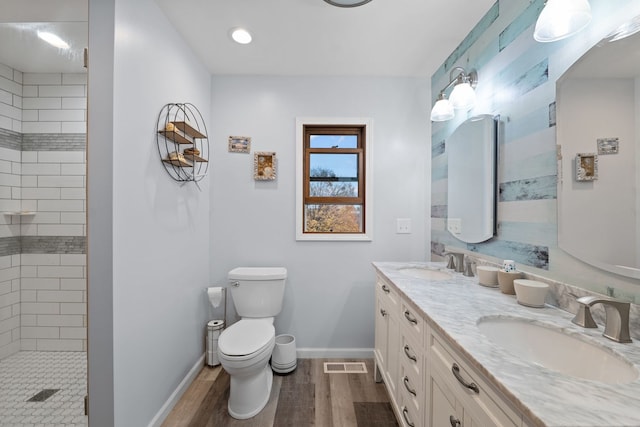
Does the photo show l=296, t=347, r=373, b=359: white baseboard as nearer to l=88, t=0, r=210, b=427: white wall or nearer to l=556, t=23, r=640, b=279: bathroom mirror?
l=88, t=0, r=210, b=427: white wall

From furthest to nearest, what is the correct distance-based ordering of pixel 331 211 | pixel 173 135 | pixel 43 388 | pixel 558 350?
1. pixel 331 211
2. pixel 43 388
3. pixel 173 135
4. pixel 558 350

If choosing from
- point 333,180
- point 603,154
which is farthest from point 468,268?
point 333,180

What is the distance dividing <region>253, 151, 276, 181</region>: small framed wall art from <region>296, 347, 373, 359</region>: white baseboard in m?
1.52

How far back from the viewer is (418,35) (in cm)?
171

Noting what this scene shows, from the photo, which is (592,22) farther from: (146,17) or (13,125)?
(13,125)

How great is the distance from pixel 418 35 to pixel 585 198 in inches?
55.7

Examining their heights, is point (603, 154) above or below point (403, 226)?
above

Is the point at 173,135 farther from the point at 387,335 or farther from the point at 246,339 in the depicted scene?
the point at 387,335

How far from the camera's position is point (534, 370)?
61cm

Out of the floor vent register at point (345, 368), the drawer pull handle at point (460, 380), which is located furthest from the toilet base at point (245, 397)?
the drawer pull handle at point (460, 380)

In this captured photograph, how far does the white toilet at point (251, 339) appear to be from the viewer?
4.91 feet

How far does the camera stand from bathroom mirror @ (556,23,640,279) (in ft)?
2.62

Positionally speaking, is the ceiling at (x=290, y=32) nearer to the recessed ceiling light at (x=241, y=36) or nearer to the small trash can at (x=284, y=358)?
the recessed ceiling light at (x=241, y=36)

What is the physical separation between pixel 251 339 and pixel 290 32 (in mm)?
2014
